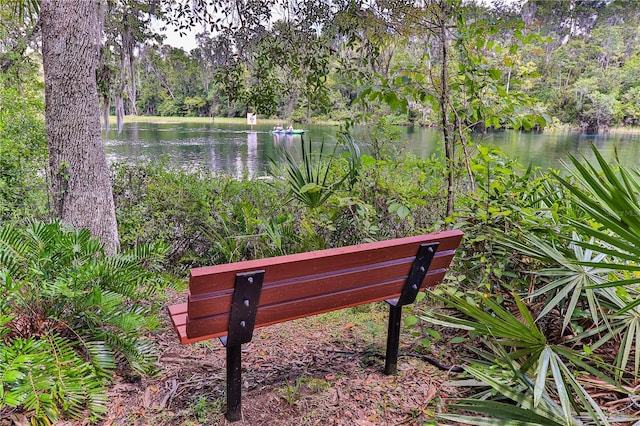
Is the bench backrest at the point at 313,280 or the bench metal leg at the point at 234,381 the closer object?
the bench backrest at the point at 313,280

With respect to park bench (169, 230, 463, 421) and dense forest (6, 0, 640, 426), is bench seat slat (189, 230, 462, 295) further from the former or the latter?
dense forest (6, 0, 640, 426)

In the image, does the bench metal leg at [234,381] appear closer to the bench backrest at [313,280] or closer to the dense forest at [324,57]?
the bench backrest at [313,280]

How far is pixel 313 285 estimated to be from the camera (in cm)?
139

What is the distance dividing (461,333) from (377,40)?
8.69ft

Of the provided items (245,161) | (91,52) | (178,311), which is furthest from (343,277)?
(245,161)

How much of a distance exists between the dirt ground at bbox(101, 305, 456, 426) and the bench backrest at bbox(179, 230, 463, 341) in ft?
1.28

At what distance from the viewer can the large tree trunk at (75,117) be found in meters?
2.48

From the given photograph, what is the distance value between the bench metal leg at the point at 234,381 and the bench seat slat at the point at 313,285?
0.74ft

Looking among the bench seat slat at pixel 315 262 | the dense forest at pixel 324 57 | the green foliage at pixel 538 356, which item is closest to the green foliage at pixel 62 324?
the bench seat slat at pixel 315 262

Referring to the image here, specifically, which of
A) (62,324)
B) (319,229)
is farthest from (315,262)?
(319,229)

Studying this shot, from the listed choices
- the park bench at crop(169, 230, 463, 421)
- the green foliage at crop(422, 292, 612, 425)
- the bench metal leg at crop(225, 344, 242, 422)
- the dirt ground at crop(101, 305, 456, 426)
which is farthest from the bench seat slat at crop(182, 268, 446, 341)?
the dirt ground at crop(101, 305, 456, 426)

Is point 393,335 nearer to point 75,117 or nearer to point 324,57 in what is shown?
point 75,117

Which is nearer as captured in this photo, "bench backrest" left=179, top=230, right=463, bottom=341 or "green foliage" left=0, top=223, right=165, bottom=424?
"bench backrest" left=179, top=230, right=463, bottom=341

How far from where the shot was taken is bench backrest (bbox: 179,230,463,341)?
3.79ft
